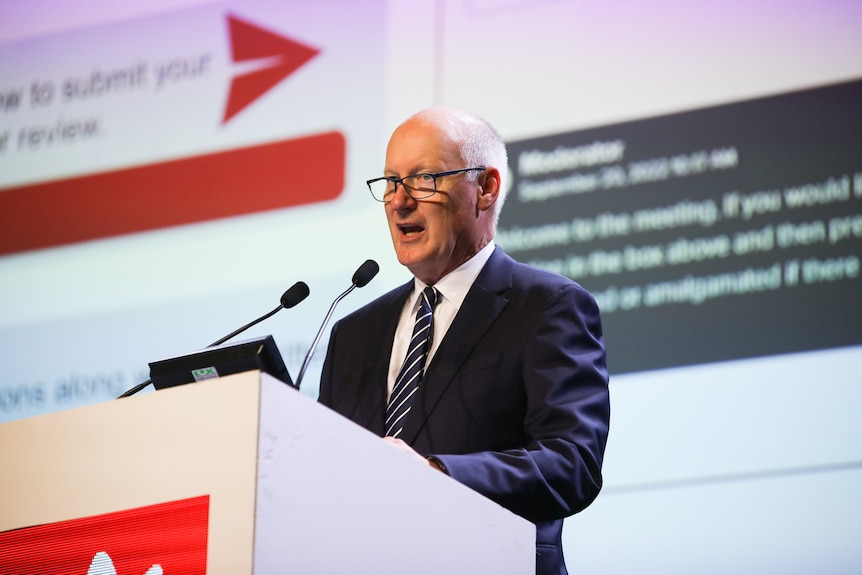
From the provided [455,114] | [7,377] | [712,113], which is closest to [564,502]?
[455,114]

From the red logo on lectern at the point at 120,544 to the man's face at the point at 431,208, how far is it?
1.00m

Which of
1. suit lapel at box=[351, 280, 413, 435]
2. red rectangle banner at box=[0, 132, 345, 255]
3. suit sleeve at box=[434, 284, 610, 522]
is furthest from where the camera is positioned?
red rectangle banner at box=[0, 132, 345, 255]

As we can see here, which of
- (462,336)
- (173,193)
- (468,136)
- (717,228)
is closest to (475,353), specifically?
(462,336)

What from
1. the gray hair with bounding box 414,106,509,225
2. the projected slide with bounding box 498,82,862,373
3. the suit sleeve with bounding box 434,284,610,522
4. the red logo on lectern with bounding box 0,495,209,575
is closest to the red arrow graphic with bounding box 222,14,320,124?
the projected slide with bounding box 498,82,862,373

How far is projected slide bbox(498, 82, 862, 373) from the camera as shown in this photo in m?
2.97

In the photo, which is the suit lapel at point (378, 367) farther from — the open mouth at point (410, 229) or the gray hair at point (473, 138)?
the gray hair at point (473, 138)

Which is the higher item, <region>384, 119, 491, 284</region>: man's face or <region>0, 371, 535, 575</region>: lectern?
<region>384, 119, 491, 284</region>: man's face

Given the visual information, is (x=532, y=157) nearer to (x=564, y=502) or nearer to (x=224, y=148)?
(x=224, y=148)

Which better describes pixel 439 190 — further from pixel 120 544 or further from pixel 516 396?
pixel 120 544

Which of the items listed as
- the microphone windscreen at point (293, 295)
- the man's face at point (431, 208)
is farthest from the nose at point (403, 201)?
the microphone windscreen at point (293, 295)

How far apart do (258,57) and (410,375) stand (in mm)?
2050

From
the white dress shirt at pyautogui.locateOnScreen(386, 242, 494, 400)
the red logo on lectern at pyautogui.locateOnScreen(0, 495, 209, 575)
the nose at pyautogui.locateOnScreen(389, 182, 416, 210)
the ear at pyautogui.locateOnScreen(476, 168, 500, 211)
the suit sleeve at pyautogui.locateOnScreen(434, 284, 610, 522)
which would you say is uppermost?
the ear at pyautogui.locateOnScreen(476, 168, 500, 211)

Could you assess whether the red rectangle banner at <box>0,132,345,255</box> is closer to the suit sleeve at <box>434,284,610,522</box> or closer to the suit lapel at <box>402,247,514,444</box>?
the suit lapel at <box>402,247,514,444</box>

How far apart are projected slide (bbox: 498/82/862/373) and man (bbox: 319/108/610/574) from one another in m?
0.77
